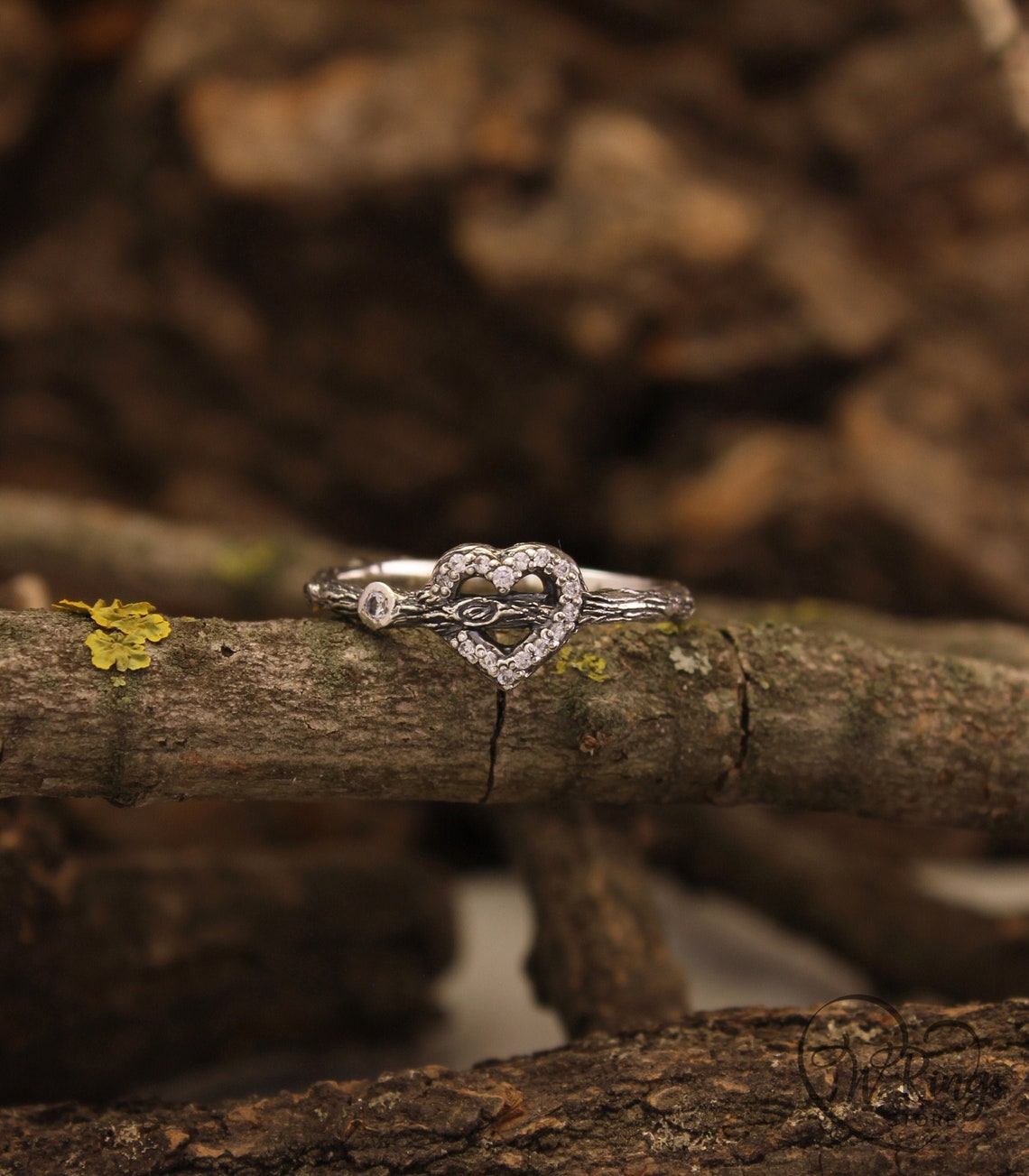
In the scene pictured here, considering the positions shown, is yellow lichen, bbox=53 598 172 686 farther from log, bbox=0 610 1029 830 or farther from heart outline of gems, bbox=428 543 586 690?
heart outline of gems, bbox=428 543 586 690

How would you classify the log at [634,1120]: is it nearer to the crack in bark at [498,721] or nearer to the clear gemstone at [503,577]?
the crack in bark at [498,721]

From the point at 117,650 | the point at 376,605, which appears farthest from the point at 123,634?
the point at 376,605

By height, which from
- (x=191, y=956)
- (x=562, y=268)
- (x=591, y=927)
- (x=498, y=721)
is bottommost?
(x=191, y=956)

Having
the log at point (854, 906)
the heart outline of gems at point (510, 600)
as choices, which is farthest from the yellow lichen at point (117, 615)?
the log at point (854, 906)

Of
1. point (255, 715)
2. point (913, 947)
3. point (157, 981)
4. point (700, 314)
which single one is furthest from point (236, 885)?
point (700, 314)

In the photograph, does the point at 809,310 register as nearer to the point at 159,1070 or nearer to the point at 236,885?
the point at 236,885

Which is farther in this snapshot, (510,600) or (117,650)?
(510,600)

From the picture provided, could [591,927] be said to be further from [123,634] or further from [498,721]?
[123,634]
